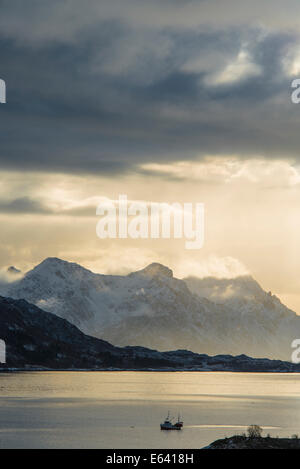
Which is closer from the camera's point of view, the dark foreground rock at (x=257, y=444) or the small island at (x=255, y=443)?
the dark foreground rock at (x=257, y=444)

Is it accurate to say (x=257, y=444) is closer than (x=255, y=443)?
Yes

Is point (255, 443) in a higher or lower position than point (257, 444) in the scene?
higher

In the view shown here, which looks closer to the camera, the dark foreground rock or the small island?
the dark foreground rock
